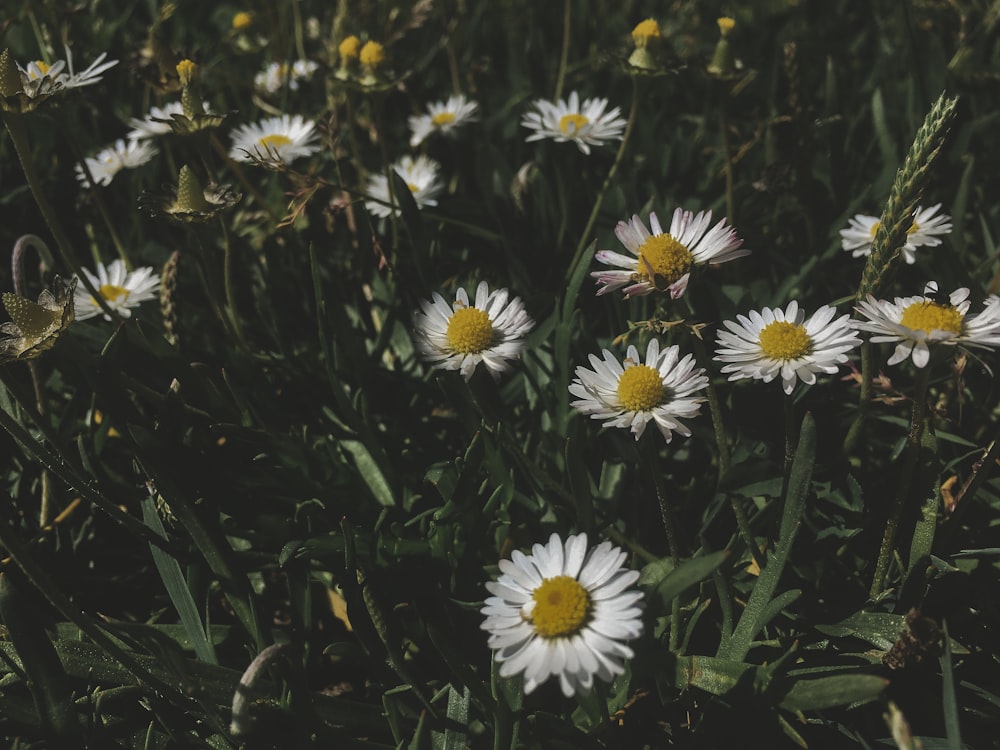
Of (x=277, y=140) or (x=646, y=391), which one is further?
(x=277, y=140)

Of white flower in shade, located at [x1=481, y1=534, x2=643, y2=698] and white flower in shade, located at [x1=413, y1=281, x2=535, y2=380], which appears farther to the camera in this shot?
white flower in shade, located at [x1=413, y1=281, x2=535, y2=380]

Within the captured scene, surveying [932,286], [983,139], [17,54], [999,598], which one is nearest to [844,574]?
[999,598]

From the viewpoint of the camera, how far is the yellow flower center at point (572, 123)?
2.16 meters

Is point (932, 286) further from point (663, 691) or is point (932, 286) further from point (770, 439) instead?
point (663, 691)

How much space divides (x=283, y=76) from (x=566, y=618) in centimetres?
205

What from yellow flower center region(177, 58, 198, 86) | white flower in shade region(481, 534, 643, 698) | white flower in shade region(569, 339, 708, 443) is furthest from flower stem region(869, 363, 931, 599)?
yellow flower center region(177, 58, 198, 86)

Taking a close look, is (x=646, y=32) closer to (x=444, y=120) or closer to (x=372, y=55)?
(x=372, y=55)

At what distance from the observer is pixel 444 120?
2418 millimetres

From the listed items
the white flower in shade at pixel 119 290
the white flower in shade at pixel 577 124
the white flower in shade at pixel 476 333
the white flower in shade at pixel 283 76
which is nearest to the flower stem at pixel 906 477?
the white flower in shade at pixel 476 333

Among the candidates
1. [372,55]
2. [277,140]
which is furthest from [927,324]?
[277,140]

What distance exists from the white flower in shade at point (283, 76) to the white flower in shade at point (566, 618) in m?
1.76

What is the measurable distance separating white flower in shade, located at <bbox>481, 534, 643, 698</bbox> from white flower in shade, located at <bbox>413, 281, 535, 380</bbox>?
1.18ft

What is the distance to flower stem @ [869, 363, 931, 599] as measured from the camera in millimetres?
1251

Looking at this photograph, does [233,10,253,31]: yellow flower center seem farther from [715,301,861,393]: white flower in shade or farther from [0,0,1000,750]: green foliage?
[715,301,861,393]: white flower in shade
